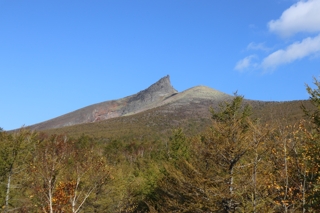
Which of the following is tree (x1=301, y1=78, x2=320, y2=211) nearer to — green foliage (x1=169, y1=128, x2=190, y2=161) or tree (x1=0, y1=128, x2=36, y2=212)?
tree (x1=0, y1=128, x2=36, y2=212)

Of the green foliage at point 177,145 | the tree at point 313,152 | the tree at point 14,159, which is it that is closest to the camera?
the tree at point 313,152

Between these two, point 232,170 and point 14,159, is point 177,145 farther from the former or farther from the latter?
point 232,170

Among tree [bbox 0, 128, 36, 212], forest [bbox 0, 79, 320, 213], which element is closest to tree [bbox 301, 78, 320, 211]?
forest [bbox 0, 79, 320, 213]

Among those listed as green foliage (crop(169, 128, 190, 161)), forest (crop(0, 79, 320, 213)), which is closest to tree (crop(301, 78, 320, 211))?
forest (crop(0, 79, 320, 213))

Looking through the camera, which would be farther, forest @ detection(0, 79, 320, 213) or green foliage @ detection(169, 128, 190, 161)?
green foliage @ detection(169, 128, 190, 161)

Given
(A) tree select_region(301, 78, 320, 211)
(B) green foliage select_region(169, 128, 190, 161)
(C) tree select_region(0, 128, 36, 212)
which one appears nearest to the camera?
(A) tree select_region(301, 78, 320, 211)

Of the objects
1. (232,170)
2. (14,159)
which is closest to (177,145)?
(14,159)

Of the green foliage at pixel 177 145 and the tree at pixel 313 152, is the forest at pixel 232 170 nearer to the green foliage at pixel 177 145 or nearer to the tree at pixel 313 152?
the tree at pixel 313 152

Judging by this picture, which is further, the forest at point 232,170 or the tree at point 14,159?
the tree at point 14,159

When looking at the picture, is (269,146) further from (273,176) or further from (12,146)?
(12,146)

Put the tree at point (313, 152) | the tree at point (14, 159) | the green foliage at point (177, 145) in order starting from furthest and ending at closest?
the green foliage at point (177, 145) < the tree at point (14, 159) < the tree at point (313, 152)

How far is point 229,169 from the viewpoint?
17594 millimetres

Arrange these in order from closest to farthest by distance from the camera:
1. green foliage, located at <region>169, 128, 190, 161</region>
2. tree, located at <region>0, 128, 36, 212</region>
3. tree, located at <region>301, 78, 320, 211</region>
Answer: tree, located at <region>301, 78, 320, 211</region>, tree, located at <region>0, 128, 36, 212</region>, green foliage, located at <region>169, 128, 190, 161</region>

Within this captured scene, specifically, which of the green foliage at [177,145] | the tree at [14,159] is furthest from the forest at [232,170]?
the green foliage at [177,145]
